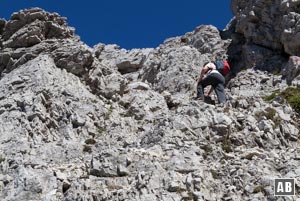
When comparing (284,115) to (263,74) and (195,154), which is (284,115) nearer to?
(195,154)

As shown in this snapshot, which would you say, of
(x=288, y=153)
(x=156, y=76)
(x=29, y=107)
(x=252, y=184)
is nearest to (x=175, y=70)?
(x=156, y=76)

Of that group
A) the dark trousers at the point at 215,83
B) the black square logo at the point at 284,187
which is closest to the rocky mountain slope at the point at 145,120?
the black square logo at the point at 284,187

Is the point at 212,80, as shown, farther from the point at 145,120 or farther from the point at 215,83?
the point at 145,120

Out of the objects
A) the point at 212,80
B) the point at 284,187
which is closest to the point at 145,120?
the point at 212,80

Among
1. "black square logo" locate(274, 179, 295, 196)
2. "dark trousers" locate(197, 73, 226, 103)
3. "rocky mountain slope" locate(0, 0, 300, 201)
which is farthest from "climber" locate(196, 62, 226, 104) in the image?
"black square logo" locate(274, 179, 295, 196)

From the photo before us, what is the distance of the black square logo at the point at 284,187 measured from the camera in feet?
49.9

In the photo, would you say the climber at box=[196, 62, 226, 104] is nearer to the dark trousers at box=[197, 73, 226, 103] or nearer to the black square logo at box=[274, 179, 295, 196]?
the dark trousers at box=[197, 73, 226, 103]

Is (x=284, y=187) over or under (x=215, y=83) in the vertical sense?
under

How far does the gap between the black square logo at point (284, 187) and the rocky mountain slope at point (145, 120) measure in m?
0.19

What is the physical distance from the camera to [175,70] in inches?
1544

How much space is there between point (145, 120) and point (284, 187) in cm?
1194

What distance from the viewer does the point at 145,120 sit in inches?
1046

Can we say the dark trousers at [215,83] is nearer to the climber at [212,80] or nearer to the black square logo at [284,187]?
the climber at [212,80]

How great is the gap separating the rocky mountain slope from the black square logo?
0.63 ft
